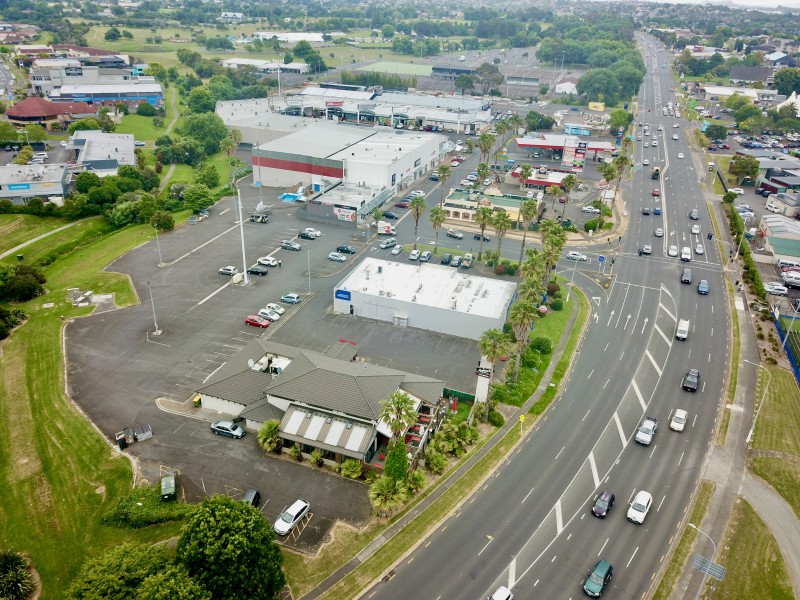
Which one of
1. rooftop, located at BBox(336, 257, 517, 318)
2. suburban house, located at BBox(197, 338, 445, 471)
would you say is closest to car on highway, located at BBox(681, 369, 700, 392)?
rooftop, located at BBox(336, 257, 517, 318)

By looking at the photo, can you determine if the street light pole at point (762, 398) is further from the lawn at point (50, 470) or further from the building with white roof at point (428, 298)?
the lawn at point (50, 470)

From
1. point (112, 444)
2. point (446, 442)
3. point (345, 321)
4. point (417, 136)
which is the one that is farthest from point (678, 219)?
point (112, 444)

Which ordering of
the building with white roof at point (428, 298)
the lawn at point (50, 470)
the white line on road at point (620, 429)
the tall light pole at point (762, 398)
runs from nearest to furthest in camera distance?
the lawn at point (50, 470) → the tall light pole at point (762, 398) → the white line on road at point (620, 429) → the building with white roof at point (428, 298)

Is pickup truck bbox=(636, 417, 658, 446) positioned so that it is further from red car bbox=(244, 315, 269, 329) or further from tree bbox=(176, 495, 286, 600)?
red car bbox=(244, 315, 269, 329)

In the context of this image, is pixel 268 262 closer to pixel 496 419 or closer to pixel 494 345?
pixel 494 345

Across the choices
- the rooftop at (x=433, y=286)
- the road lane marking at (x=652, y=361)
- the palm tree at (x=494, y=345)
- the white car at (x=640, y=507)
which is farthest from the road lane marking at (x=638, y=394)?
the rooftop at (x=433, y=286)

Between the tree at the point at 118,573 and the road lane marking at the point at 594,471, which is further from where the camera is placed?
the road lane marking at the point at 594,471
